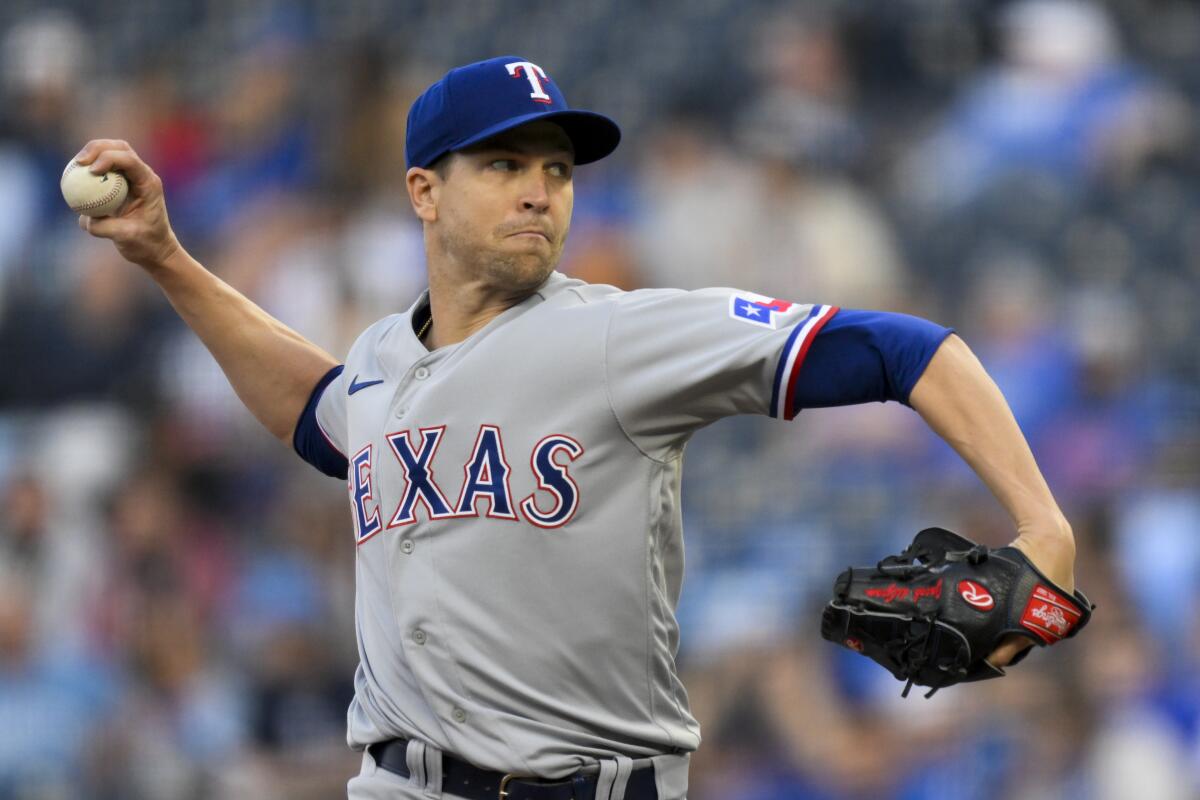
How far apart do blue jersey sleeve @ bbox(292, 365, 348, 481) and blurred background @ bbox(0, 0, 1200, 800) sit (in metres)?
2.54

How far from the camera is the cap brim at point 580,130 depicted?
2650mm

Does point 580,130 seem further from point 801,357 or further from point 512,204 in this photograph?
point 801,357

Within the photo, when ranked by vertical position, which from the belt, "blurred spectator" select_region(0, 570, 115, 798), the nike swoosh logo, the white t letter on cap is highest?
the white t letter on cap

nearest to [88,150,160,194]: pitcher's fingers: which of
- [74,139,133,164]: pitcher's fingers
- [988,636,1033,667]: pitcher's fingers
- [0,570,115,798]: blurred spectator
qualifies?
[74,139,133,164]: pitcher's fingers

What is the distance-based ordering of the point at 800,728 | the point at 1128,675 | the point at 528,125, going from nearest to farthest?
the point at 528,125, the point at 1128,675, the point at 800,728

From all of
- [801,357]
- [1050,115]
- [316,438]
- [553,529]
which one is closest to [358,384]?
[316,438]

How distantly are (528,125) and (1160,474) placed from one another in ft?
11.4

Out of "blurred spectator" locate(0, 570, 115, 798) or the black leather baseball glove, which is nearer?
the black leather baseball glove

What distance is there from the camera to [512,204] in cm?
270

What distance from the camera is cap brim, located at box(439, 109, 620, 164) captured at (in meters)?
2.65

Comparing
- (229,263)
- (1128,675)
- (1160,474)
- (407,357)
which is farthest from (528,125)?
(229,263)

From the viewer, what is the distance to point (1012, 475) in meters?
2.27

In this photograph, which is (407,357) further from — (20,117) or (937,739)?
(20,117)

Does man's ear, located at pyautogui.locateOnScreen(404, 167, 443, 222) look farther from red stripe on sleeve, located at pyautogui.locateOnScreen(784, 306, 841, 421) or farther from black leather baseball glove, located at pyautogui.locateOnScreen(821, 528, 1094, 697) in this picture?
black leather baseball glove, located at pyautogui.locateOnScreen(821, 528, 1094, 697)
